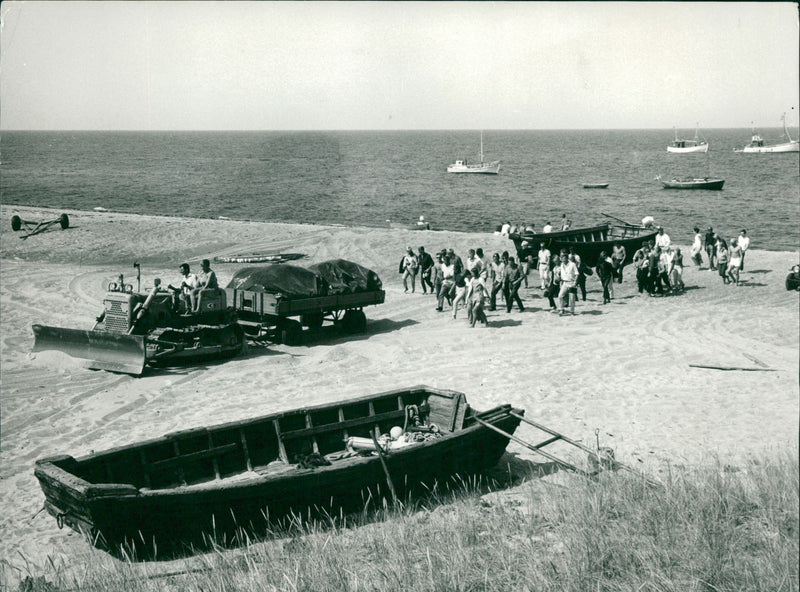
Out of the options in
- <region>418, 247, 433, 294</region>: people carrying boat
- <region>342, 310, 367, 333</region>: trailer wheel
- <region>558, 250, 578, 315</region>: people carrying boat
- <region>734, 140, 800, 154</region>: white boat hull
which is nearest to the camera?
<region>342, 310, 367, 333</region>: trailer wheel

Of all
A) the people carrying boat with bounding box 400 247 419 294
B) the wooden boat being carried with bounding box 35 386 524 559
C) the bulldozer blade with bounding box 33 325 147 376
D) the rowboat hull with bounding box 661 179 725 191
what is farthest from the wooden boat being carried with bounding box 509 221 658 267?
the rowboat hull with bounding box 661 179 725 191

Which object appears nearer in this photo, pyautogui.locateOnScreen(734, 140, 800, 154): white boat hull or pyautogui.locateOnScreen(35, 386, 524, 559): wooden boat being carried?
pyautogui.locateOnScreen(35, 386, 524, 559): wooden boat being carried

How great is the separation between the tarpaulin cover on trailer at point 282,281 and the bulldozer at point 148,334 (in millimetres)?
1129

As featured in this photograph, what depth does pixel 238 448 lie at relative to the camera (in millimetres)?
10336

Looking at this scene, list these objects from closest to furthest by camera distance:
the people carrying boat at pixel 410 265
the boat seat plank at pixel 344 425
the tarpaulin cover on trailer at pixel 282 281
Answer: the boat seat plank at pixel 344 425, the tarpaulin cover on trailer at pixel 282 281, the people carrying boat at pixel 410 265

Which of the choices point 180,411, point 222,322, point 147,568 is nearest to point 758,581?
point 147,568

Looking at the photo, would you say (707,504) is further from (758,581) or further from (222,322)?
(222,322)

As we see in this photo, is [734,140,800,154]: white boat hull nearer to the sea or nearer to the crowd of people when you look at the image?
the sea

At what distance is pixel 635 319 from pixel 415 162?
93.3 meters

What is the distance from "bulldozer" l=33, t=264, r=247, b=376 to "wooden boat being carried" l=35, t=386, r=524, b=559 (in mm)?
5007

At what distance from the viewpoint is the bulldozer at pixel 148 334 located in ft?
48.0

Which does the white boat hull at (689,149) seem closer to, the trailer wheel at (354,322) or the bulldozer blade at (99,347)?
the trailer wheel at (354,322)

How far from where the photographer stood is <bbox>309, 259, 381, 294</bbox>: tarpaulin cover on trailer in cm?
1791

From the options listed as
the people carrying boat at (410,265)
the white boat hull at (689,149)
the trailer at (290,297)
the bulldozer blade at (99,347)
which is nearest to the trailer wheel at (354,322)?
the trailer at (290,297)
